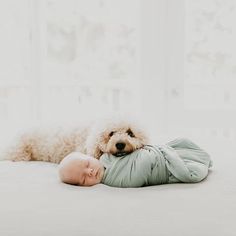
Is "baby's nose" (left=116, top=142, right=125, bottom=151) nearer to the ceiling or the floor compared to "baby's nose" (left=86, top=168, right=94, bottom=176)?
nearer to the ceiling

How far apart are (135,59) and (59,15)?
0.70 metres

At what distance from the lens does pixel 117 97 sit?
3619 mm

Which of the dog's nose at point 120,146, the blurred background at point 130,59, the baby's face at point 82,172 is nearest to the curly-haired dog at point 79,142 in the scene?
the dog's nose at point 120,146

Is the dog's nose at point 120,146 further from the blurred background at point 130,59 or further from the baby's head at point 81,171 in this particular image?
the blurred background at point 130,59

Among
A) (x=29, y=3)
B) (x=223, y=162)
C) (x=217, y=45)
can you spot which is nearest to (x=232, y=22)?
(x=217, y=45)

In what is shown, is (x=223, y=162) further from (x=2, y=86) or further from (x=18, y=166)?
(x=2, y=86)

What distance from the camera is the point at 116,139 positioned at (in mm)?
1625

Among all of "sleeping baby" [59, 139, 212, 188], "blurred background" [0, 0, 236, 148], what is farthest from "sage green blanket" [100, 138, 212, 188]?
"blurred background" [0, 0, 236, 148]

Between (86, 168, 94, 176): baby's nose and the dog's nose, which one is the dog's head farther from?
(86, 168, 94, 176): baby's nose

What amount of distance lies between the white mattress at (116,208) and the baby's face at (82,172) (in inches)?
1.4

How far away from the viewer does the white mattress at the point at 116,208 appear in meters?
1.10

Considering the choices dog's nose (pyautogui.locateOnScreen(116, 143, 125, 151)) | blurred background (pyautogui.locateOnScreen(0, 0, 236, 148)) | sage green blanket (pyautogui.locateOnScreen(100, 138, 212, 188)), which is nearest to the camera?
sage green blanket (pyautogui.locateOnScreen(100, 138, 212, 188))

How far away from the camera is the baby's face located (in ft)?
5.05

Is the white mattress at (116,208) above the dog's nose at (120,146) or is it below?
below
